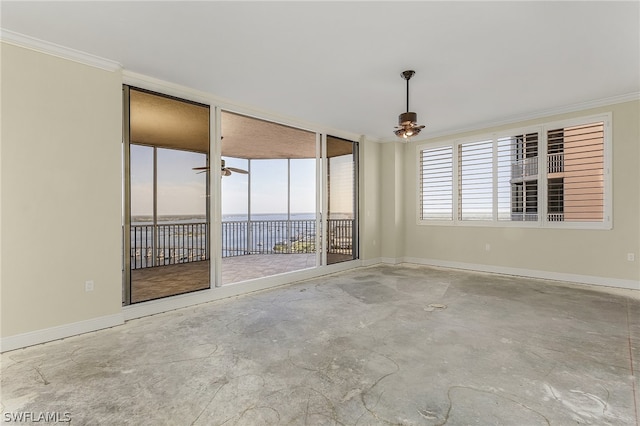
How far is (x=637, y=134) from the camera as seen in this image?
14.8 feet

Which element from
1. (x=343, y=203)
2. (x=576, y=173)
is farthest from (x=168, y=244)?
(x=576, y=173)

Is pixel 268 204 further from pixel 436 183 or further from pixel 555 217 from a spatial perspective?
pixel 555 217

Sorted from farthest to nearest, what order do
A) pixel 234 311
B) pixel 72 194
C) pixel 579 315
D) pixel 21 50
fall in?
pixel 234 311, pixel 579 315, pixel 72 194, pixel 21 50

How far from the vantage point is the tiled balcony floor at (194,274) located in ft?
13.9

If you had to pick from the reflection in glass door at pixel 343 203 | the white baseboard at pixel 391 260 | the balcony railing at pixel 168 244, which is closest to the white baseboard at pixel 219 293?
the reflection in glass door at pixel 343 203

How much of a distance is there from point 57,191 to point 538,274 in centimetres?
711

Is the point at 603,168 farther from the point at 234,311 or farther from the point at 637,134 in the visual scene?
the point at 234,311

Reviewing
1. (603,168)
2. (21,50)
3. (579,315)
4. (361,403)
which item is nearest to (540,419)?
(361,403)

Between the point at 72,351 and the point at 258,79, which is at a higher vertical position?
the point at 258,79

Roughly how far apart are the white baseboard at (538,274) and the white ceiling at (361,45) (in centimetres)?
286

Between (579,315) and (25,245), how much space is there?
5932 mm

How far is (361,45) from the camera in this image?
3025 mm

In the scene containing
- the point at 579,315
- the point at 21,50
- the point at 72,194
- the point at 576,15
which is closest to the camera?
the point at 576,15

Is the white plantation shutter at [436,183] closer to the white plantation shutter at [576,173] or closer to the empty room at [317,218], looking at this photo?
the empty room at [317,218]
